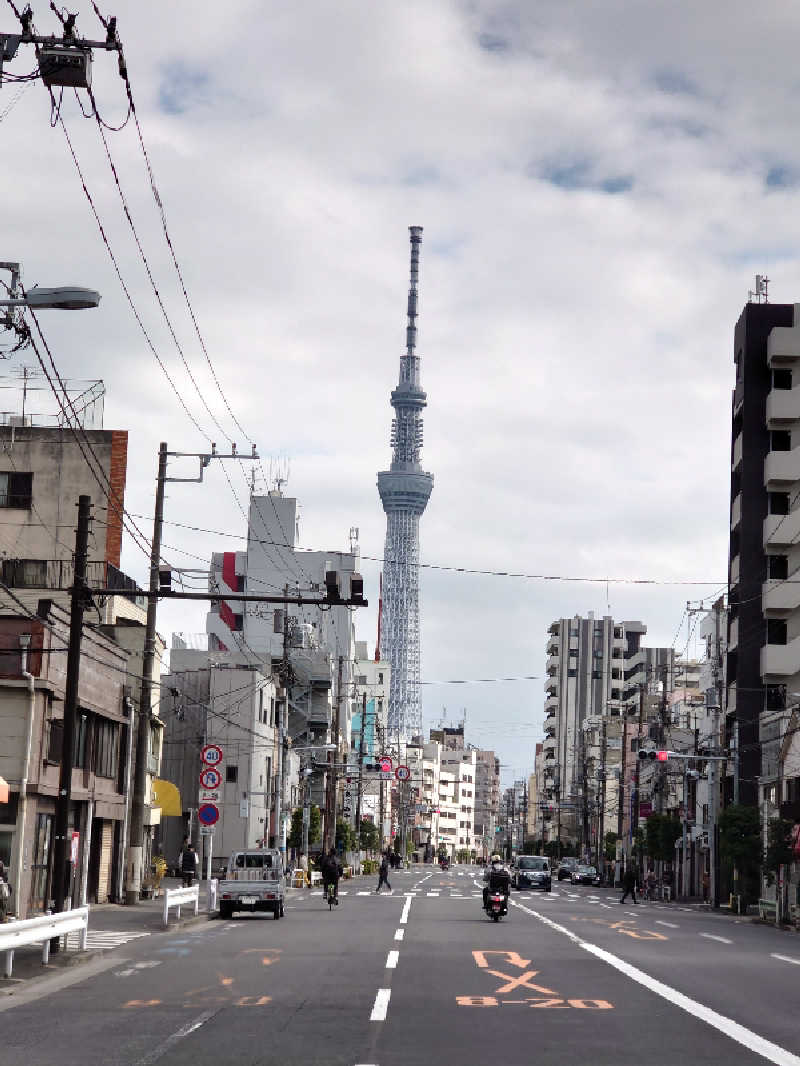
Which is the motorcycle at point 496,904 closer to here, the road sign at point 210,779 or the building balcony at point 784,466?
the road sign at point 210,779

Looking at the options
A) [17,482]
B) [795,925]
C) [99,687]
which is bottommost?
[795,925]

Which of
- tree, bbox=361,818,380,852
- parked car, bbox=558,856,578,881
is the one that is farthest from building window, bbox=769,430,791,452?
tree, bbox=361,818,380,852

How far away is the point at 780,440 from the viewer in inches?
3268

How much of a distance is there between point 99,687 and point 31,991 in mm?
24338

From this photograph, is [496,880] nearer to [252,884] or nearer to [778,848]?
[252,884]

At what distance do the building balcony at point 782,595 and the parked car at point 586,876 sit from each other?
Result: 36.8 m

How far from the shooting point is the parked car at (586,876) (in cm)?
10931

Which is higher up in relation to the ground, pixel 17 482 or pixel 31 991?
pixel 17 482

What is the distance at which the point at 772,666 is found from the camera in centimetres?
7738

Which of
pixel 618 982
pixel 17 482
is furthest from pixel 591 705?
pixel 618 982

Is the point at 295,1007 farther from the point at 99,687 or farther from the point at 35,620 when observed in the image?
the point at 99,687

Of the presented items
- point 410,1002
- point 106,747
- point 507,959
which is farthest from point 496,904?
point 410,1002

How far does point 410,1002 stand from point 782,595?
64349mm

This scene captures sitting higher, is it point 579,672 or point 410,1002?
point 579,672
